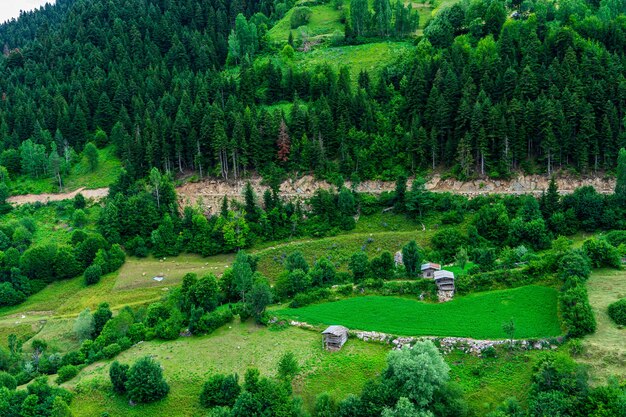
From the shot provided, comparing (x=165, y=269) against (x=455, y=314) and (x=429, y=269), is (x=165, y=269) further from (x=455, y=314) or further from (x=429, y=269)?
(x=455, y=314)

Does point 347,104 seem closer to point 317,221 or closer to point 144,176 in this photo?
point 317,221

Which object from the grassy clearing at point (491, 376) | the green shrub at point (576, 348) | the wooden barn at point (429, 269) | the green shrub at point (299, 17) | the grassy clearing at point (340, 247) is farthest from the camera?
the green shrub at point (299, 17)

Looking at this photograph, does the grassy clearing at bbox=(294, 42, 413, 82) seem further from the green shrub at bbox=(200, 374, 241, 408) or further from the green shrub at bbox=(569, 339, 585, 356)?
the green shrub at bbox=(200, 374, 241, 408)

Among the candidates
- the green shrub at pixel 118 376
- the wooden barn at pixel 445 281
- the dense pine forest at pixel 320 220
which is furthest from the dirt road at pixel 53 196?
the wooden barn at pixel 445 281

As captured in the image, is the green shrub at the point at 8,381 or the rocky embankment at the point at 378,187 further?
the rocky embankment at the point at 378,187

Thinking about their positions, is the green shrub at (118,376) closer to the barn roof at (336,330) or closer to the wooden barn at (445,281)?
the barn roof at (336,330)

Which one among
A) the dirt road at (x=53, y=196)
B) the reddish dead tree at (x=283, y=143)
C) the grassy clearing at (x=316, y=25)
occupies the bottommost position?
Result: the dirt road at (x=53, y=196)
